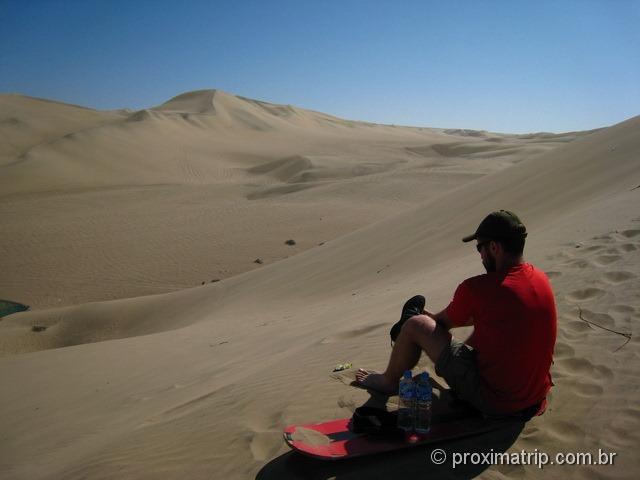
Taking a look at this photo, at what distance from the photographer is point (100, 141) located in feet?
123

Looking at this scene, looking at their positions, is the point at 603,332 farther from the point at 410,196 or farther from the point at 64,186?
the point at 64,186

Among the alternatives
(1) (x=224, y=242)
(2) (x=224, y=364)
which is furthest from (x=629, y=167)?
(1) (x=224, y=242)

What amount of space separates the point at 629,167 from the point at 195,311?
8894mm

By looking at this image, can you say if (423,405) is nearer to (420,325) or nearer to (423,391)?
(423,391)

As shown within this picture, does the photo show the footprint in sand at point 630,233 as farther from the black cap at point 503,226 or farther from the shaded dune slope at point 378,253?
the black cap at point 503,226

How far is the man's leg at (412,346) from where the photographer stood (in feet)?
9.51

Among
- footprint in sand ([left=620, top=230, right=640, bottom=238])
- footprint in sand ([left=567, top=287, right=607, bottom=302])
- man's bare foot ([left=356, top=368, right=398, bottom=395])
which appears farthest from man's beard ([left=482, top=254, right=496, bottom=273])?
footprint in sand ([left=620, top=230, right=640, bottom=238])

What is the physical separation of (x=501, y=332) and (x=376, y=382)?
104 centimetres

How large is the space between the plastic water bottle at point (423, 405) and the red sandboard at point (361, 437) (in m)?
0.05

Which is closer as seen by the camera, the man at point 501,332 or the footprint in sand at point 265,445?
the man at point 501,332

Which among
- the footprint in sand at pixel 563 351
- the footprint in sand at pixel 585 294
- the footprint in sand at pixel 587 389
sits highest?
the footprint in sand at pixel 585 294

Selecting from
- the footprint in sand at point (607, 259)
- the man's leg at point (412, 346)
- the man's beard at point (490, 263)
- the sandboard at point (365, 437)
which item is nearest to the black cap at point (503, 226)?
the man's beard at point (490, 263)

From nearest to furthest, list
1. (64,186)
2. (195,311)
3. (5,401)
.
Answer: (5,401), (195,311), (64,186)

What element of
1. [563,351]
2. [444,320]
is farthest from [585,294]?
[444,320]
